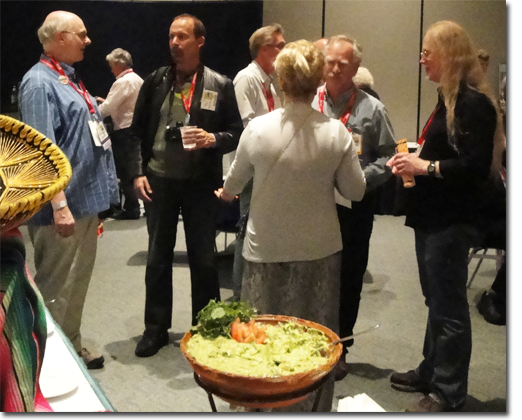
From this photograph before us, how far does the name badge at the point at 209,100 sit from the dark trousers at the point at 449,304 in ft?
3.17

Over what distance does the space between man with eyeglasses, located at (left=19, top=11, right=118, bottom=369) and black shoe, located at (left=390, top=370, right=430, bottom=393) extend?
1.22 meters

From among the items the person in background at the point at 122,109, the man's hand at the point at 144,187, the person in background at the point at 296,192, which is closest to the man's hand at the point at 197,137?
the man's hand at the point at 144,187

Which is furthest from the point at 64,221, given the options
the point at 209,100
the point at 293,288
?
the point at 293,288

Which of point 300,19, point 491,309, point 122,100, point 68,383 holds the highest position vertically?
point 300,19

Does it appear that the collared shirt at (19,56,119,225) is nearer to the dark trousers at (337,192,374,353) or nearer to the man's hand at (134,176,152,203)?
the man's hand at (134,176,152,203)

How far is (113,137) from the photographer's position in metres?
4.21

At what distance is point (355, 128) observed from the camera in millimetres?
2105

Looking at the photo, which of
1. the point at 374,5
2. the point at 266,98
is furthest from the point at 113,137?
the point at 374,5

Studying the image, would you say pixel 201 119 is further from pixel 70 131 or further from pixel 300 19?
pixel 300 19

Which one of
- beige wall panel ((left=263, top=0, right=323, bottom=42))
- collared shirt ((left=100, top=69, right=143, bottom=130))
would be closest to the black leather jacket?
beige wall panel ((left=263, top=0, right=323, bottom=42))

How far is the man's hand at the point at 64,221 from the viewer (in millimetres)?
2031

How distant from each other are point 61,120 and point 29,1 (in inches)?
52.3

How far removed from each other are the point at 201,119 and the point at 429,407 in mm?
1397

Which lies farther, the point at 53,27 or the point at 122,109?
the point at 122,109
